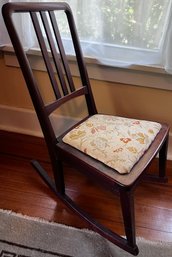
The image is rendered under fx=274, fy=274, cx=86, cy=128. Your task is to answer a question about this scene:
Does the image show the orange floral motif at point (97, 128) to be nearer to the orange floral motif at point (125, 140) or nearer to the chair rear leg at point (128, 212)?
the orange floral motif at point (125, 140)

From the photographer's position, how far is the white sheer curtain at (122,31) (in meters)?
1.30

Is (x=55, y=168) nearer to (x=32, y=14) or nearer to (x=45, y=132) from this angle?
(x=45, y=132)

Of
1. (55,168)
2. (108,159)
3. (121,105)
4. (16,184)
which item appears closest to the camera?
(108,159)

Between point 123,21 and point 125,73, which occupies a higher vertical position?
point 123,21

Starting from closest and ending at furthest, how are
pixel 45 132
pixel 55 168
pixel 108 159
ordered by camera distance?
pixel 108 159 < pixel 45 132 < pixel 55 168

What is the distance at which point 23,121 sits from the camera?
1.83 meters

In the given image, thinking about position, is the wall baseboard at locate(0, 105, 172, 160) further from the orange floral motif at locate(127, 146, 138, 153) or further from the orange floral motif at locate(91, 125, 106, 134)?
the orange floral motif at locate(127, 146, 138, 153)

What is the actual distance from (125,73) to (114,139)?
524 mm

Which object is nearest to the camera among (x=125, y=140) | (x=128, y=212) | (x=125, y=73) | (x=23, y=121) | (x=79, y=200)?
(x=128, y=212)

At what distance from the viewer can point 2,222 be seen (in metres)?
1.17

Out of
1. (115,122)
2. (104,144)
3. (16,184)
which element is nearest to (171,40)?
(115,122)

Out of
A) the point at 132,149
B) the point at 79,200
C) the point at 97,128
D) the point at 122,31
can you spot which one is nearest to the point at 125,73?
the point at 122,31

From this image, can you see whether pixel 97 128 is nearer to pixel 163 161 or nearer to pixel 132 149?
pixel 132 149

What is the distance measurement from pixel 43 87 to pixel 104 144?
76 cm
